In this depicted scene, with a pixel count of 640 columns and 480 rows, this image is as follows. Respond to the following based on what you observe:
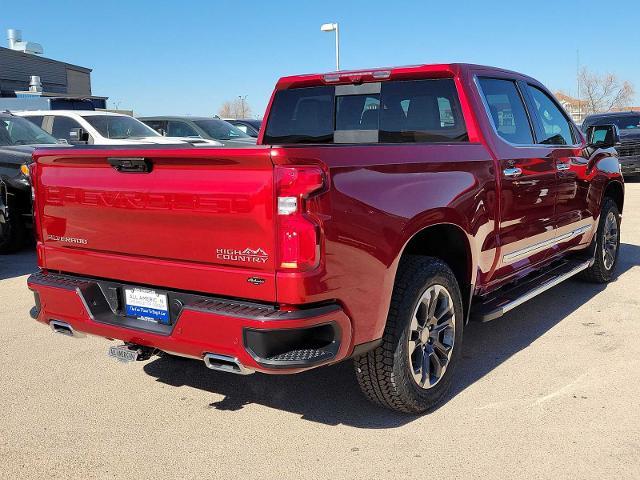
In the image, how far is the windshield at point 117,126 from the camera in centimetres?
1159

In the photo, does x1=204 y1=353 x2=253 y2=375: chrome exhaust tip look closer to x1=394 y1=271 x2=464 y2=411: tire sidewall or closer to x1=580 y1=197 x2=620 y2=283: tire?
x1=394 y1=271 x2=464 y2=411: tire sidewall

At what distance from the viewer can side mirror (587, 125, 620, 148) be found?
18.9 ft

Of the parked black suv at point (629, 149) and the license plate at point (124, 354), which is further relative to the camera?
the parked black suv at point (629, 149)

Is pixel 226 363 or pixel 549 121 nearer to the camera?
pixel 226 363

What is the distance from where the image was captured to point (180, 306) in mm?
3160

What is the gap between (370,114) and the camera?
4.70 m

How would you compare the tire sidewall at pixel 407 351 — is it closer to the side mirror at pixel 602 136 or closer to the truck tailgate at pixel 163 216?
the truck tailgate at pixel 163 216

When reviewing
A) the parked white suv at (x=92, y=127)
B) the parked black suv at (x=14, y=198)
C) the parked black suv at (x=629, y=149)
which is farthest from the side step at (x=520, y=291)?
the parked black suv at (x=629, y=149)

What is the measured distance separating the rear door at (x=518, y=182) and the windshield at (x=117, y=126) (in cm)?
841

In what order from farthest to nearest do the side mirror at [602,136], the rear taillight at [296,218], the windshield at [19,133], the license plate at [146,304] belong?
the windshield at [19,133] → the side mirror at [602,136] → the license plate at [146,304] → the rear taillight at [296,218]

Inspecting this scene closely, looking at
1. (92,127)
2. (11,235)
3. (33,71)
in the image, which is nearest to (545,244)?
(11,235)

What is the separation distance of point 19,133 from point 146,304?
23.9 ft

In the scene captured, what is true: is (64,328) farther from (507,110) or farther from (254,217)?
(507,110)

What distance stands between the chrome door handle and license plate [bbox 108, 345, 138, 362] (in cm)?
247
